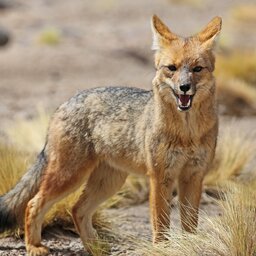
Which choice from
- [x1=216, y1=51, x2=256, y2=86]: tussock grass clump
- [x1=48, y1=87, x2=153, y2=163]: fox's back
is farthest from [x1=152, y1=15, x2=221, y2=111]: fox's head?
[x1=216, y1=51, x2=256, y2=86]: tussock grass clump

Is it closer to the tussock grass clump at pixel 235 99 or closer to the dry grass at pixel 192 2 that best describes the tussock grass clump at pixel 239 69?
the tussock grass clump at pixel 235 99

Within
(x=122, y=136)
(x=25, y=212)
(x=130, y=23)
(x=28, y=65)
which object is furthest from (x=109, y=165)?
(x=130, y=23)

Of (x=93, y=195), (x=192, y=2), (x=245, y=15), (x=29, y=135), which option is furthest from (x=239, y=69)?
(x=192, y=2)

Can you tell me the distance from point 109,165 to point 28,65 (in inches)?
387

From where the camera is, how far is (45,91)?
47.6 feet

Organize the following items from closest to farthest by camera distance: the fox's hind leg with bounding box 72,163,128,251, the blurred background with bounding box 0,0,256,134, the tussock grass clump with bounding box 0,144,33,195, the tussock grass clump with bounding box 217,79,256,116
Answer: the fox's hind leg with bounding box 72,163,128,251, the tussock grass clump with bounding box 0,144,33,195, the tussock grass clump with bounding box 217,79,256,116, the blurred background with bounding box 0,0,256,134

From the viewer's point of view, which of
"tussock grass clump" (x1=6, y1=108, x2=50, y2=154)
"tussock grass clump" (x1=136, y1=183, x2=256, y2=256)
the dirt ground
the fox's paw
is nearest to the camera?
"tussock grass clump" (x1=136, y1=183, x2=256, y2=256)

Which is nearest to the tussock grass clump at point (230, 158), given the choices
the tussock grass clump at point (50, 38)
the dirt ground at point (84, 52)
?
the dirt ground at point (84, 52)

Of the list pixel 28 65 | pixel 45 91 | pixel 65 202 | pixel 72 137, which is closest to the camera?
pixel 72 137

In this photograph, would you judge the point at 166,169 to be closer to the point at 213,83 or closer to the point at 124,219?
the point at 213,83

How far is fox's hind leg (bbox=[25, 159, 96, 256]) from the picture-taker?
245 inches

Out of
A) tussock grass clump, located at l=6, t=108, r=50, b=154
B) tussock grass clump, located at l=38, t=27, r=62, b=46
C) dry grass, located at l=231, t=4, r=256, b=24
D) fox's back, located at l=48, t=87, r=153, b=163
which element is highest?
fox's back, located at l=48, t=87, r=153, b=163

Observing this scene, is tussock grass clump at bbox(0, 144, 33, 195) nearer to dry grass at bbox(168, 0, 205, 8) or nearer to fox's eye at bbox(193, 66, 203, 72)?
fox's eye at bbox(193, 66, 203, 72)

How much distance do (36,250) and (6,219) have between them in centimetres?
37
